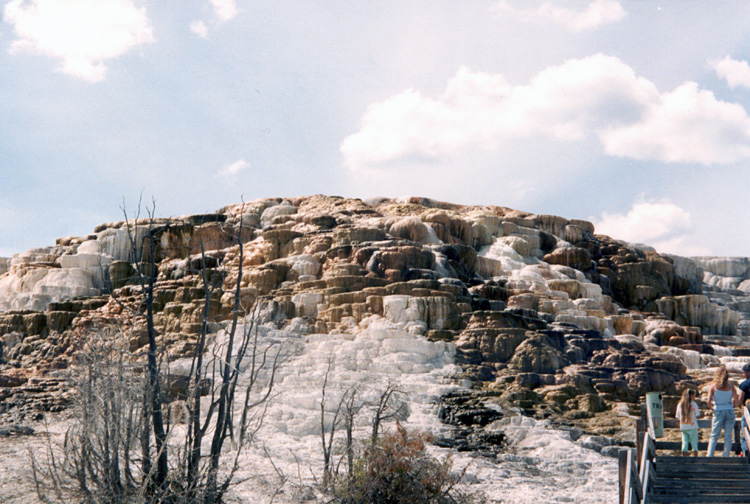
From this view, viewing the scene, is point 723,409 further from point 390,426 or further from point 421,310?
point 421,310

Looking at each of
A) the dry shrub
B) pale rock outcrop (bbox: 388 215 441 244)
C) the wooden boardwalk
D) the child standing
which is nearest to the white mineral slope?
the dry shrub

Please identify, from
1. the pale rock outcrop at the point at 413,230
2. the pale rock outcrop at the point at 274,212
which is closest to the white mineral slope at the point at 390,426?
the pale rock outcrop at the point at 413,230

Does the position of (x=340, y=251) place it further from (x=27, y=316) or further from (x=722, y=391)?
(x=722, y=391)

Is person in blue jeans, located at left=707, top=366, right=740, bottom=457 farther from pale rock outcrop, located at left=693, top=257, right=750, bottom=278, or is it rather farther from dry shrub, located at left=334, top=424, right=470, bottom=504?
pale rock outcrop, located at left=693, top=257, right=750, bottom=278

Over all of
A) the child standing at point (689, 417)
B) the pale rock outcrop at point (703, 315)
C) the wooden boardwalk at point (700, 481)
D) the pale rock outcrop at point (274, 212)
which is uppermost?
the pale rock outcrop at point (274, 212)

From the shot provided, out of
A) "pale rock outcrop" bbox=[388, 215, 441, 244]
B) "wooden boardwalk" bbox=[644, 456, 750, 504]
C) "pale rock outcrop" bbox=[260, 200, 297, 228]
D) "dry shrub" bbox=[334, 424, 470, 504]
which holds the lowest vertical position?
"dry shrub" bbox=[334, 424, 470, 504]

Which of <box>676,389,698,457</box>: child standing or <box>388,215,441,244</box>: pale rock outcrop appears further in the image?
<box>388,215,441,244</box>: pale rock outcrop

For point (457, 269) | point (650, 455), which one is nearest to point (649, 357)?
point (457, 269)

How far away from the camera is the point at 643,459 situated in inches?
347

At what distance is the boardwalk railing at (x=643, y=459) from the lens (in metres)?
8.66


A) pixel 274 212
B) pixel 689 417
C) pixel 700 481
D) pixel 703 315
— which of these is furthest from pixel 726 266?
pixel 700 481

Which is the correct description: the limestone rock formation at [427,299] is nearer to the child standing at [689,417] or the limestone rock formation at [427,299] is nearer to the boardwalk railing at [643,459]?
the boardwalk railing at [643,459]

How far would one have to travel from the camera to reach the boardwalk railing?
8.66 metres

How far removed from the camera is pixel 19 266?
116 feet
